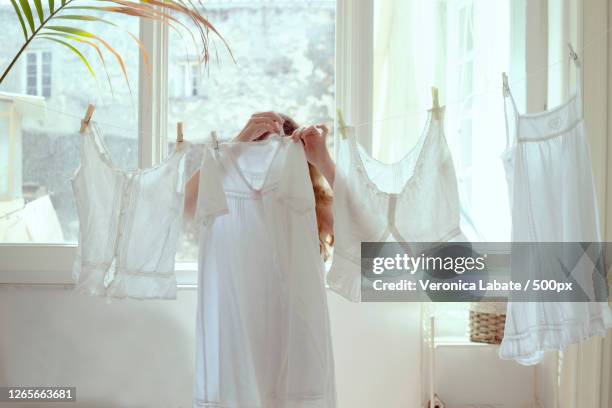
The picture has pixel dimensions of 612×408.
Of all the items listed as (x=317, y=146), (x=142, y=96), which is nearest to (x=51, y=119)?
(x=142, y=96)

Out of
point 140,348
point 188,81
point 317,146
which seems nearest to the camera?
point 317,146

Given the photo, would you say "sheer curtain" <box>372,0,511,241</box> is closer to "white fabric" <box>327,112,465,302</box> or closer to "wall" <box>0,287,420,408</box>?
"wall" <box>0,287,420,408</box>

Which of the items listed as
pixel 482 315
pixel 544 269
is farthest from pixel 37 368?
pixel 544 269

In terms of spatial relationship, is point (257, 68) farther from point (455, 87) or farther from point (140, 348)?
point (140, 348)

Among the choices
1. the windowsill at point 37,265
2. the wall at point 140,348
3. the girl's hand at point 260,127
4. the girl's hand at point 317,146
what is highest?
the girl's hand at point 260,127

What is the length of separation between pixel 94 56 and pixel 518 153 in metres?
1.40

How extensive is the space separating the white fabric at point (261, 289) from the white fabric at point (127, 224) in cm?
11

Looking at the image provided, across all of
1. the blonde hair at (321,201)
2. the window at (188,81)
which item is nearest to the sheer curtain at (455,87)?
the blonde hair at (321,201)

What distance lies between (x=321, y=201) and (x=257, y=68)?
66 cm

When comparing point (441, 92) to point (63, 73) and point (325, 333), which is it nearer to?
point (325, 333)

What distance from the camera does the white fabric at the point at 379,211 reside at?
1470 mm

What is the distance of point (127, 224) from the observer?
158 centimetres

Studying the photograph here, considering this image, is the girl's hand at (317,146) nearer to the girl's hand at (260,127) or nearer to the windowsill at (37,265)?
the girl's hand at (260,127)

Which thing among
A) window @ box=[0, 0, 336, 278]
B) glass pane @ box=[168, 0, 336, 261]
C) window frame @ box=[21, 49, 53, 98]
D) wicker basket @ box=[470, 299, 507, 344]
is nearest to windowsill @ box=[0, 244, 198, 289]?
window @ box=[0, 0, 336, 278]
